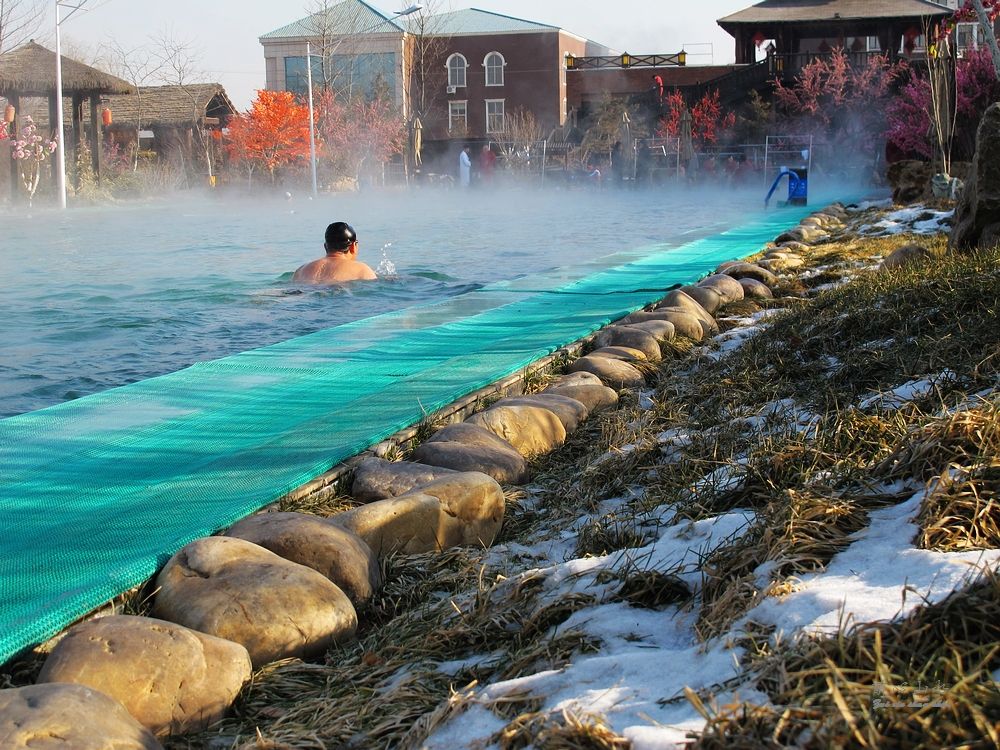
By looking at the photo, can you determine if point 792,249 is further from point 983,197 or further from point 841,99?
point 841,99

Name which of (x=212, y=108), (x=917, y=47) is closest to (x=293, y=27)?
(x=212, y=108)

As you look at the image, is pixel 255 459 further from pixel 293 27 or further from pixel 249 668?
pixel 293 27

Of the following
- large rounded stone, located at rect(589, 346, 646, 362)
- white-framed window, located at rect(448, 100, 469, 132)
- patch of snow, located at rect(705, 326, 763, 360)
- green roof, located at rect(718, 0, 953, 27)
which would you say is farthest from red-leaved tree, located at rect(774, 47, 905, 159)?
large rounded stone, located at rect(589, 346, 646, 362)

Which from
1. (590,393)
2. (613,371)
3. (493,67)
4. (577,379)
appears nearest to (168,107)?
(493,67)

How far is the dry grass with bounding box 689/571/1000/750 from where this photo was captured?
1.39 meters

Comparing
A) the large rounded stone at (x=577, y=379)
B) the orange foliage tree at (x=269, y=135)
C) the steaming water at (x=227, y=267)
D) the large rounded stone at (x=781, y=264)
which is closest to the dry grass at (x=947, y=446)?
the large rounded stone at (x=577, y=379)

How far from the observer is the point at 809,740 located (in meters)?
1.42

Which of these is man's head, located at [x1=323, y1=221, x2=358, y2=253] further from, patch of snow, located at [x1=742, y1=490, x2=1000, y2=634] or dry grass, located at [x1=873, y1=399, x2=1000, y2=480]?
patch of snow, located at [x1=742, y1=490, x2=1000, y2=634]

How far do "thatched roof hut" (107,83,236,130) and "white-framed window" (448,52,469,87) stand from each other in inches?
431

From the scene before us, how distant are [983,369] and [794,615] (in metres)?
1.76

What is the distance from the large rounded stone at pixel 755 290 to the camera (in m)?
7.10

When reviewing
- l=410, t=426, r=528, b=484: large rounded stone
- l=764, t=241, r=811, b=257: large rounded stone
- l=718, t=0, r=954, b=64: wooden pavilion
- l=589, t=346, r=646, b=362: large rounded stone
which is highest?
l=718, t=0, r=954, b=64: wooden pavilion

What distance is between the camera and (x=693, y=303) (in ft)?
20.5

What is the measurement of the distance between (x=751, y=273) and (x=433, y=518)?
5.31 m
